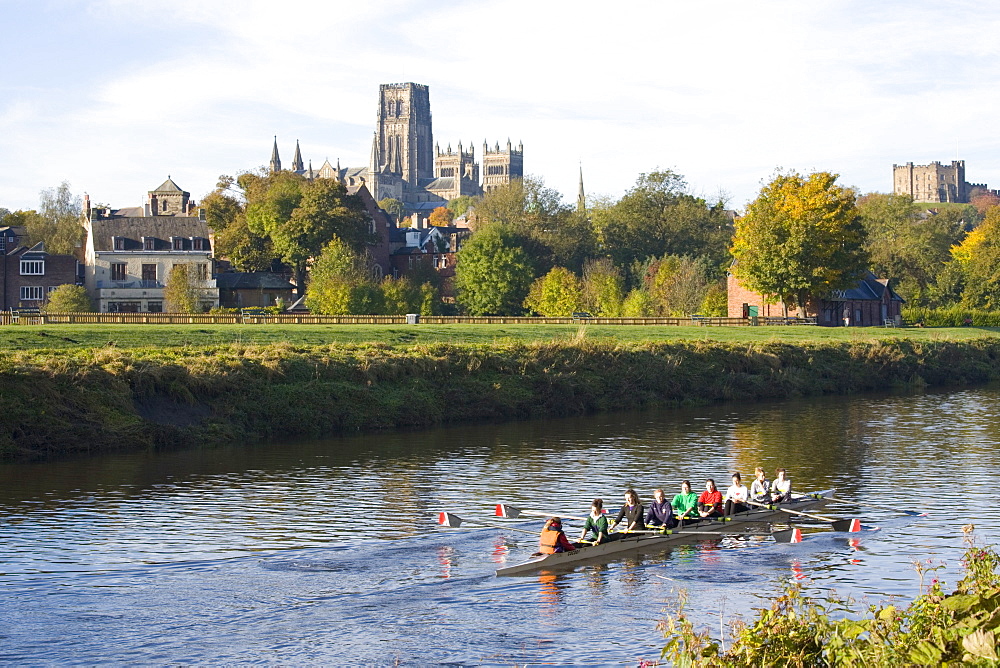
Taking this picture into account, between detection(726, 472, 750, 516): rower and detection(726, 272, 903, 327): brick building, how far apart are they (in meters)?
69.0

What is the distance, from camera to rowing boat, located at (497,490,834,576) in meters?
22.6

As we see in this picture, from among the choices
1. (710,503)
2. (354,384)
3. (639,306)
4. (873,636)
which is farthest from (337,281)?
(873,636)

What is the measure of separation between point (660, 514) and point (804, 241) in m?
66.2

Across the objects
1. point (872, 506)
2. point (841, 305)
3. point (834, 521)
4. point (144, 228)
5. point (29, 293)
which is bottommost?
point (872, 506)

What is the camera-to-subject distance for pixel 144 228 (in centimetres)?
11644

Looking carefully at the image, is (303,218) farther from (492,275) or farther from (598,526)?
(598,526)

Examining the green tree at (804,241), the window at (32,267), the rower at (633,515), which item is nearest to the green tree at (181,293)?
the window at (32,267)

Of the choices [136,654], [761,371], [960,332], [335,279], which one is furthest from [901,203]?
[136,654]

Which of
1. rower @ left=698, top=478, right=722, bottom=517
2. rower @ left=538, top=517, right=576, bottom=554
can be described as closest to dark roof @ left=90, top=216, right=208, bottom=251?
rower @ left=698, top=478, right=722, bottom=517

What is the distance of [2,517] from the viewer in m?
27.6

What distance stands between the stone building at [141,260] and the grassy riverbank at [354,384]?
61.6m

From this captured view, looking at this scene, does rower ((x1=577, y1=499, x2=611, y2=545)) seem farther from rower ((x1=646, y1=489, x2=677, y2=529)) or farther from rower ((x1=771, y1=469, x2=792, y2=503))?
rower ((x1=771, y1=469, x2=792, y2=503))

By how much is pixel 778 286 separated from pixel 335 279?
38.4 meters

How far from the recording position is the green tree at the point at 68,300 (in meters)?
A: 97.9
